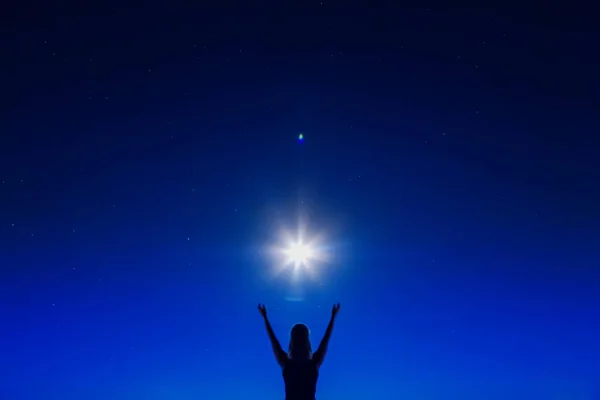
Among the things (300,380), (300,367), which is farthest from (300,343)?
(300,380)

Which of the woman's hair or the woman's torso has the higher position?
the woman's hair

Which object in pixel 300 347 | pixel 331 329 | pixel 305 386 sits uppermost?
pixel 331 329

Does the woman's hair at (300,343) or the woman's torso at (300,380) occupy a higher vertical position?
the woman's hair at (300,343)

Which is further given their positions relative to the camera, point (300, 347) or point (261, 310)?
point (261, 310)

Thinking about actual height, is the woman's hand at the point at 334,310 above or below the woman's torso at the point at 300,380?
above

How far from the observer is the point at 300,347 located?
4770mm

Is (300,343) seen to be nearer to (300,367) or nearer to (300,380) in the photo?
(300,367)

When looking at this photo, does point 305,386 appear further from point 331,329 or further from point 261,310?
point 261,310

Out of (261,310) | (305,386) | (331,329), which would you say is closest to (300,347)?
(305,386)

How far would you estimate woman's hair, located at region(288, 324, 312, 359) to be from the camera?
4.77 meters

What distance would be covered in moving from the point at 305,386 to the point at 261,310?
4.23ft

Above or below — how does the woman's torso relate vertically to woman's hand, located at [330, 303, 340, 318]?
below

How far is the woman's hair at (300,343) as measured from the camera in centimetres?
477

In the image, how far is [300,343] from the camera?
4781 mm
